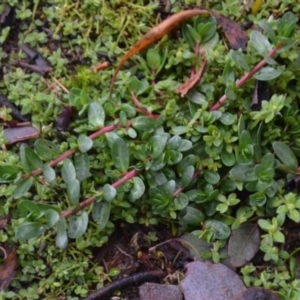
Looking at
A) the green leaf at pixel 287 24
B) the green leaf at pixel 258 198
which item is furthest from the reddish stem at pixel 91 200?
the green leaf at pixel 287 24

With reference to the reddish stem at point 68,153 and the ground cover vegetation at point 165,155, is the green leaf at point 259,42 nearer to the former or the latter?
the ground cover vegetation at point 165,155

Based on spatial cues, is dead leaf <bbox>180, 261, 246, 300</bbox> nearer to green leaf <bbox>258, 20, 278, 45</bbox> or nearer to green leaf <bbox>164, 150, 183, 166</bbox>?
green leaf <bbox>164, 150, 183, 166</bbox>

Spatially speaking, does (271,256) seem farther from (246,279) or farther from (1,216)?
(1,216)

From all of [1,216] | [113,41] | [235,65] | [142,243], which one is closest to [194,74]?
→ [235,65]

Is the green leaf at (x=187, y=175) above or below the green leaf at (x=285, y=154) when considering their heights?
below

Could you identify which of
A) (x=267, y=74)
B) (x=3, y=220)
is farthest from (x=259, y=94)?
(x=3, y=220)

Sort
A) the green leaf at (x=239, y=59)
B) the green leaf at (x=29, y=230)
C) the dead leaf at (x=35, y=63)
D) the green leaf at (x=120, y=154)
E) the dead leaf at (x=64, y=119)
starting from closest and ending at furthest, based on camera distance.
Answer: the green leaf at (x=29, y=230) → the green leaf at (x=120, y=154) → the green leaf at (x=239, y=59) → the dead leaf at (x=64, y=119) → the dead leaf at (x=35, y=63)
